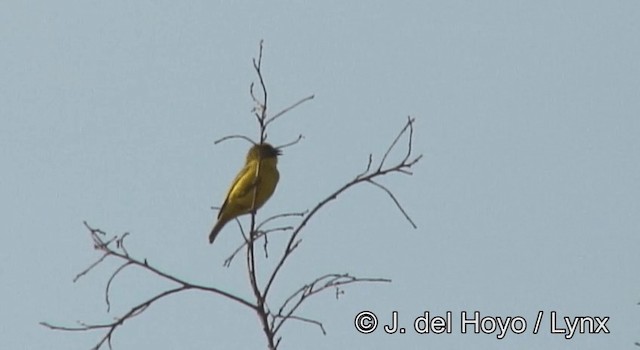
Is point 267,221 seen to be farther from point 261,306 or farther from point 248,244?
point 261,306

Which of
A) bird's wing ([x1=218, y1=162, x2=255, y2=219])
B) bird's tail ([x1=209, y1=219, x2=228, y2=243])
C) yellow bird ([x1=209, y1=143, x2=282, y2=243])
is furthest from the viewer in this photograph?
bird's tail ([x1=209, y1=219, x2=228, y2=243])

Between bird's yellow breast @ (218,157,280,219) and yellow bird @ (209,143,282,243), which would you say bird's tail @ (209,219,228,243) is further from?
bird's yellow breast @ (218,157,280,219)

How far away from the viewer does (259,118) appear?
4727 mm

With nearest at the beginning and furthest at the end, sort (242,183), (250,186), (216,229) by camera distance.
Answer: (250,186) < (242,183) < (216,229)

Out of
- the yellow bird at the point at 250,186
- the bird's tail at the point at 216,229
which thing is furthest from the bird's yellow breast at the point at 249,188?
the bird's tail at the point at 216,229

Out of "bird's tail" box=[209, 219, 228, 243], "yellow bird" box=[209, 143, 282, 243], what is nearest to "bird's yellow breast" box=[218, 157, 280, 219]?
"yellow bird" box=[209, 143, 282, 243]

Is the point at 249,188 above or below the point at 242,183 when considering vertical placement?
below

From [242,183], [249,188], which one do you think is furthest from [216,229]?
[249,188]

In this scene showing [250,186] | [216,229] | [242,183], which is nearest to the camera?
[250,186]

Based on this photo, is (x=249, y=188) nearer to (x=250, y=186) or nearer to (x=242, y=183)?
(x=250, y=186)

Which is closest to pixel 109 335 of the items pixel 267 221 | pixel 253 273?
pixel 253 273

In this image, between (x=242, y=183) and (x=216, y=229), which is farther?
(x=216, y=229)

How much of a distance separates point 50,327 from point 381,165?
1.39 metres

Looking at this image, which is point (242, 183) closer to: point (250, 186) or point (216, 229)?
point (250, 186)
